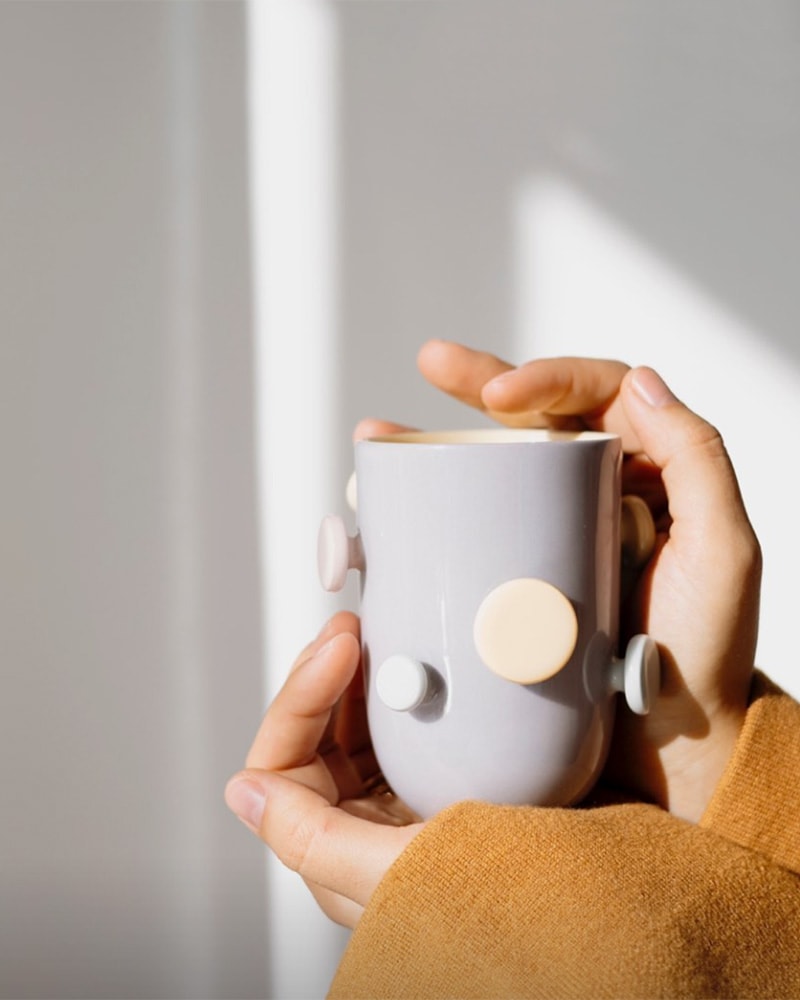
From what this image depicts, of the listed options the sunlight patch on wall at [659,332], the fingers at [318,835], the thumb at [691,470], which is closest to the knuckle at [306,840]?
the fingers at [318,835]

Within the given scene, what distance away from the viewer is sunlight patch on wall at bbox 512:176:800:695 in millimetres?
1129

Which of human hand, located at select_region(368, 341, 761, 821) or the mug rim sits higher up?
the mug rim

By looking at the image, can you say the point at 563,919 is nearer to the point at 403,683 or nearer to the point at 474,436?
the point at 403,683

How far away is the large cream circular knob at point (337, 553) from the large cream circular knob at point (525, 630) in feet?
0.29

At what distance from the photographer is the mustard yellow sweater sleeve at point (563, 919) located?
475 mm

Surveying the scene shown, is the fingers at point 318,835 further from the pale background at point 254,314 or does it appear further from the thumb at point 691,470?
the pale background at point 254,314

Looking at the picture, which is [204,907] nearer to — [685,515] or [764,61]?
[685,515]

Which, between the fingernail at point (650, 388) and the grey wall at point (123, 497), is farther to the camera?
the grey wall at point (123, 497)

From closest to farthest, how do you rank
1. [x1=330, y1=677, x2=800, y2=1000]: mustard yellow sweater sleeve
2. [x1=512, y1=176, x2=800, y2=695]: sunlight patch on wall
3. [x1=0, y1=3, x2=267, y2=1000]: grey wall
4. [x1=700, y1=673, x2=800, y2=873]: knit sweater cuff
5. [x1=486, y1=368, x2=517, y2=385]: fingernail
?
[x1=330, y1=677, x2=800, y2=1000]: mustard yellow sweater sleeve → [x1=700, y1=673, x2=800, y2=873]: knit sweater cuff → [x1=486, y1=368, x2=517, y2=385]: fingernail → [x1=0, y1=3, x2=267, y2=1000]: grey wall → [x1=512, y1=176, x2=800, y2=695]: sunlight patch on wall

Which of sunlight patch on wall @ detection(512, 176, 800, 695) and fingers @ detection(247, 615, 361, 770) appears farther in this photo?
sunlight patch on wall @ detection(512, 176, 800, 695)

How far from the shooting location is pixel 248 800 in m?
0.61

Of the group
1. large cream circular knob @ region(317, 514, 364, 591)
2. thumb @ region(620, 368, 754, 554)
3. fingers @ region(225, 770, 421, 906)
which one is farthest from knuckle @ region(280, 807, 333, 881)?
thumb @ region(620, 368, 754, 554)

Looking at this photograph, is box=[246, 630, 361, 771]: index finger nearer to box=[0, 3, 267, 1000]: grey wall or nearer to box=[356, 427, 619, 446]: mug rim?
box=[356, 427, 619, 446]: mug rim

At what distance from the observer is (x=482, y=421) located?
46.1 inches
